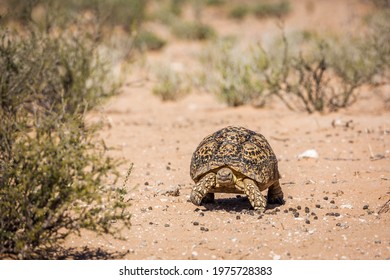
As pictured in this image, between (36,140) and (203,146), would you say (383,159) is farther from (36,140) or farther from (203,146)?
(36,140)

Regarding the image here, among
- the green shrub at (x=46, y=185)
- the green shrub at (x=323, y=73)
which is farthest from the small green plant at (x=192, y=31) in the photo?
the green shrub at (x=46, y=185)

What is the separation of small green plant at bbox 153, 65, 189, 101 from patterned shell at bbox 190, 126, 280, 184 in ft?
27.3

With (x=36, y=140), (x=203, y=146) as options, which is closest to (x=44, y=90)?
(x=203, y=146)

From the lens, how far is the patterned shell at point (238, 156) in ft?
19.5

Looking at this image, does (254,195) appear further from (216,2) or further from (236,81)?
(216,2)

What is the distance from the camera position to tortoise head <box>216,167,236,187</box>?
5.88 meters

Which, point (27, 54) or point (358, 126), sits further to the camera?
point (358, 126)

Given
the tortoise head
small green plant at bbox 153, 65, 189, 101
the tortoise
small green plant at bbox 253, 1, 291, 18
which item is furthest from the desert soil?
small green plant at bbox 253, 1, 291, 18

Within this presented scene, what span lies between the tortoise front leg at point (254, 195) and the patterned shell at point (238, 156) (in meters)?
0.09

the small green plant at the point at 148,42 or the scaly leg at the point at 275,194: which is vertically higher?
the scaly leg at the point at 275,194

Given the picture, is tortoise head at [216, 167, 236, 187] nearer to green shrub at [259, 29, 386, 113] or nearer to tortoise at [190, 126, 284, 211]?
tortoise at [190, 126, 284, 211]

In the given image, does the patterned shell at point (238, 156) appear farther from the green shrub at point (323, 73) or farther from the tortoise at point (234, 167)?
the green shrub at point (323, 73)

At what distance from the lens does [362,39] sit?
589 inches
